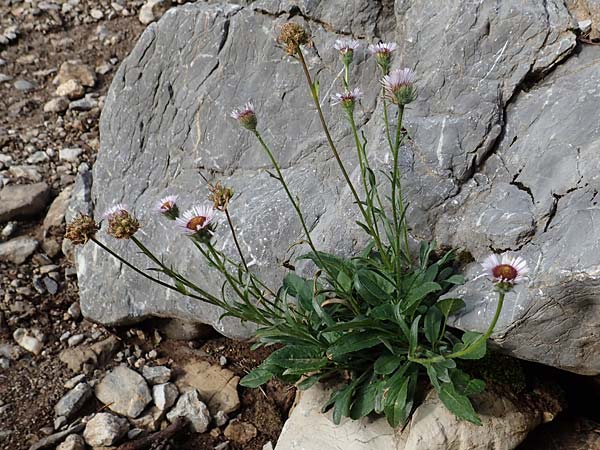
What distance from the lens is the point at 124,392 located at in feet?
12.7

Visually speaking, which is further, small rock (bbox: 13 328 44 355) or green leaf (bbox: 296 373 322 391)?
small rock (bbox: 13 328 44 355)

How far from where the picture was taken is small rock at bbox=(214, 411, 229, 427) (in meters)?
3.76

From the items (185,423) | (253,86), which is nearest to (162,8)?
(253,86)

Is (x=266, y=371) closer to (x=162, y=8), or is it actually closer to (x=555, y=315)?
(x=555, y=315)

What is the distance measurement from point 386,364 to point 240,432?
1076 mm

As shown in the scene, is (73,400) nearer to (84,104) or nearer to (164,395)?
(164,395)

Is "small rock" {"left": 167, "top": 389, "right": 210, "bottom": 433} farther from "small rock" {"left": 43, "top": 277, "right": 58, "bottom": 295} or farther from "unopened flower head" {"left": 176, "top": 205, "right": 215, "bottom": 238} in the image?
"unopened flower head" {"left": 176, "top": 205, "right": 215, "bottom": 238}

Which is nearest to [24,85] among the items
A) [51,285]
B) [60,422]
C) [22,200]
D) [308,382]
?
[22,200]

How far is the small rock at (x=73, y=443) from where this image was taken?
357 centimetres

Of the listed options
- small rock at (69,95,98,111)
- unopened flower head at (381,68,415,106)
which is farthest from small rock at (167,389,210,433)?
small rock at (69,95,98,111)

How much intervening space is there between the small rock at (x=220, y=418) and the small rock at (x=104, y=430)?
446 mm

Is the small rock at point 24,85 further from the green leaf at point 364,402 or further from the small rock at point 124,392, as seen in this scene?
the green leaf at point 364,402

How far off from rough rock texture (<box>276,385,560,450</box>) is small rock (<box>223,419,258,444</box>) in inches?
15.9

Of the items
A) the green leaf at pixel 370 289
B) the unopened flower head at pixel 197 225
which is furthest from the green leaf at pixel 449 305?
the unopened flower head at pixel 197 225
